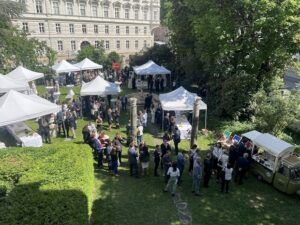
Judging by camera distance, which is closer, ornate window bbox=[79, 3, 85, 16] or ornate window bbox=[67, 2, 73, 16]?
ornate window bbox=[67, 2, 73, 16]

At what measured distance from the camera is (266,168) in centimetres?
1269

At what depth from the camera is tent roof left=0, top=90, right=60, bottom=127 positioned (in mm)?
14000

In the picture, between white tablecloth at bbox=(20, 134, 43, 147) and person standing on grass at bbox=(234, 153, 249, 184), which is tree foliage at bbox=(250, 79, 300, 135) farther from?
white tablecloth at bbox=(20, 134, 43, 147)

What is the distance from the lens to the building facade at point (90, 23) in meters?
45.5

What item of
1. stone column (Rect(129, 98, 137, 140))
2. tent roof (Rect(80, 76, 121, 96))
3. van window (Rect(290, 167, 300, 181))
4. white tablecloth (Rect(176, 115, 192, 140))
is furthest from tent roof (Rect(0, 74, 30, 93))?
van window (Rect(290, 167, 300, 181))

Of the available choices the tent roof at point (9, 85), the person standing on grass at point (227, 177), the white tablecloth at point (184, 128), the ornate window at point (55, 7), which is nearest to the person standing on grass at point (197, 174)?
the person standing on grass at point (227, 177)

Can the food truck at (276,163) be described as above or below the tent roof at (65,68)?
below

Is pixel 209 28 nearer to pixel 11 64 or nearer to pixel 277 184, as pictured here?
pixel 277 184

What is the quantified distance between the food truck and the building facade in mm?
37423

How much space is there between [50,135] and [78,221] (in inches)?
370

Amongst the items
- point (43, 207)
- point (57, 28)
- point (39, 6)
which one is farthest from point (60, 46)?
point (43, 207)

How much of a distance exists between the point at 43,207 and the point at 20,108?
8.15 m

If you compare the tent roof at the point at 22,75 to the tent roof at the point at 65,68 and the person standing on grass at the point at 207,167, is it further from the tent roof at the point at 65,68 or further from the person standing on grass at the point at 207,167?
the person standing on grass at the point at 207,167

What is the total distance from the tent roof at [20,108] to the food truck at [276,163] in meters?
10.5
